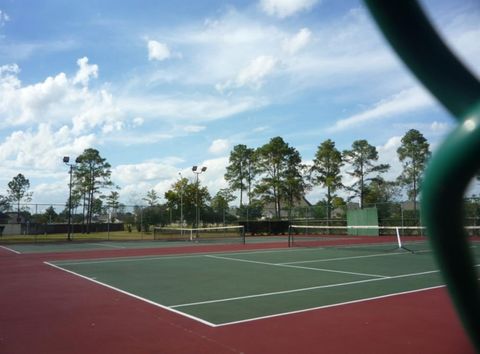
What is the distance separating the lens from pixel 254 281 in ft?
37.2

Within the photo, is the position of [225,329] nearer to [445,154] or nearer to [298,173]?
[445,154]

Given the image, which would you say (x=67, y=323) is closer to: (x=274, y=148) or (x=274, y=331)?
(x=274, y=331)

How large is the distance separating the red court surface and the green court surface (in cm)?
52

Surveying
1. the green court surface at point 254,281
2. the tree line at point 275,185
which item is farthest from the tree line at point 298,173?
the green court surface at point 254,281

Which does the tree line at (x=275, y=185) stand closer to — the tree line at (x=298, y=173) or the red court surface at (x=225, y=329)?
the tree line at (x=298, y=173)

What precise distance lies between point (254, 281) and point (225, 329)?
476cm

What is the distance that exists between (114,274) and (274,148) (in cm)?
4016

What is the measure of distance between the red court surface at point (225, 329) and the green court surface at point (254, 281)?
520 mm

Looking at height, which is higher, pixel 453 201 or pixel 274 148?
pixel 274 148

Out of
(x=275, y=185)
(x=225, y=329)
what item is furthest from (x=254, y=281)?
(x=275, y=185)

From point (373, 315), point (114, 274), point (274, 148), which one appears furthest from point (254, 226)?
point (373, 315)

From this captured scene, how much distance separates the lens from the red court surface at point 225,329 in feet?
18.9

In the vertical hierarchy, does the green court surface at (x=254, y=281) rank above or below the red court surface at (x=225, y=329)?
above

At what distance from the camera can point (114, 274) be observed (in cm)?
1328
